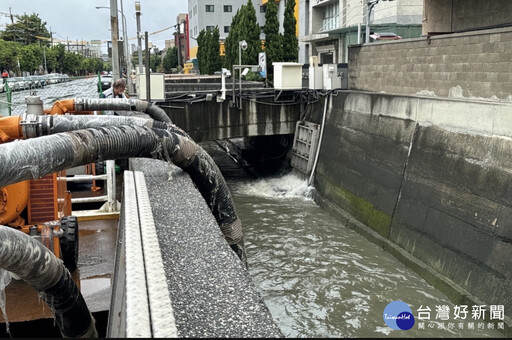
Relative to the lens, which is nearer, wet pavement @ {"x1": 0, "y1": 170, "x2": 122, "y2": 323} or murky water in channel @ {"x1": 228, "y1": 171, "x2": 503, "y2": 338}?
wet pavement @ {"x1": 0, "y1": 170, "x2": 122, "y2": 323}

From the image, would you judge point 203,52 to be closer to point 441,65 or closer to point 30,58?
point 30,58

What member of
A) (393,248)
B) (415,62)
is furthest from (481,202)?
(415,62)

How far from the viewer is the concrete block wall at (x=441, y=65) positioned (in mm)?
9203

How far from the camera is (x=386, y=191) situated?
37.9 feet

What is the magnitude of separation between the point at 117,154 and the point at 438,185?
729 cm

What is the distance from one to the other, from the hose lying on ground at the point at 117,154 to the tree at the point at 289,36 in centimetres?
2577

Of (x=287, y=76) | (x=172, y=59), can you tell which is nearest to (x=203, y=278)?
(x=287, y=76)

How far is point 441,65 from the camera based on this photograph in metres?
10.9

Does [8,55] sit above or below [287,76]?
above

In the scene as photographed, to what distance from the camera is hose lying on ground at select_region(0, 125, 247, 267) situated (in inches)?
128

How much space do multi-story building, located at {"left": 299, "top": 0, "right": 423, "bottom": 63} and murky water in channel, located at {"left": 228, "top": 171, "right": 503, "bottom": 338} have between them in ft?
30.8

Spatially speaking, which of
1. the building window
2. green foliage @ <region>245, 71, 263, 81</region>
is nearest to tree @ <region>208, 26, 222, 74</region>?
the building window

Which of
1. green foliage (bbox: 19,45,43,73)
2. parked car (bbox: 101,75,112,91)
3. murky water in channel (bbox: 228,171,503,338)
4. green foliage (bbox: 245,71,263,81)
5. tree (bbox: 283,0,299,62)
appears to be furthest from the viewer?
green foliage (bbox: 19,45,43,73)

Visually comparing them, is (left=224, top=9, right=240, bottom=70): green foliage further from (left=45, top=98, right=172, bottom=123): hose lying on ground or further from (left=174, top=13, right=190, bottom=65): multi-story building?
(left=174, top=13, right=190, bottom=65): multi-story building
